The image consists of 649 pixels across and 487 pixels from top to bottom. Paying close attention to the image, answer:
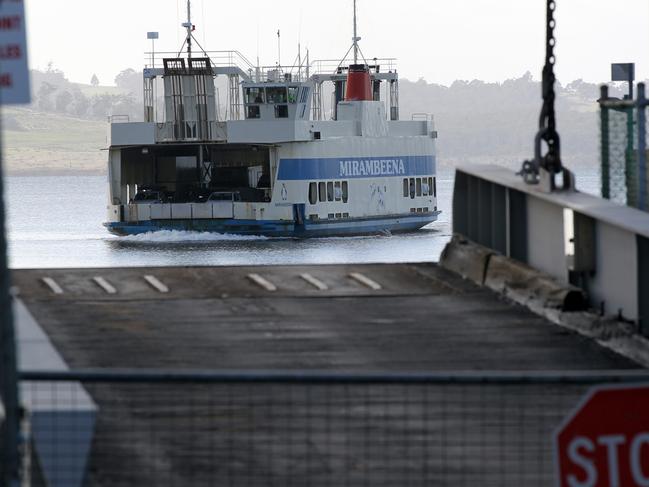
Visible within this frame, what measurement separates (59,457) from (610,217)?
6.09m

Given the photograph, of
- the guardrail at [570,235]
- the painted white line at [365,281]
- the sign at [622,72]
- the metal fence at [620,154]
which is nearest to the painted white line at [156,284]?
the painted white line at [365,281]

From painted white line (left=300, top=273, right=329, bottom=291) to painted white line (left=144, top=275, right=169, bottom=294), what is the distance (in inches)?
54.3

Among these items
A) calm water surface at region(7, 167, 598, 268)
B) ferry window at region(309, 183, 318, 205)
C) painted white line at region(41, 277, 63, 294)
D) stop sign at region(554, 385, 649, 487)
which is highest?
stop sign at region(554, 385, 649, 487)

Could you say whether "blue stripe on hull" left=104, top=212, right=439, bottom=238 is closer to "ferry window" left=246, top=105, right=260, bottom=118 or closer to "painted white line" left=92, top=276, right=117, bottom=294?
"ferry window" left=246, top=105, right=260, bottom=118

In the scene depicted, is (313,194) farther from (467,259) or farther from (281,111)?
(467,259)

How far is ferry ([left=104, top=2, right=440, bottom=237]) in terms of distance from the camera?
65.5 metres

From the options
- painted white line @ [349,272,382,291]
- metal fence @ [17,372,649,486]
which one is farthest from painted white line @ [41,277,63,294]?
metal fence @ [17,372,649,486]

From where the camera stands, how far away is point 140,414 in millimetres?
9477

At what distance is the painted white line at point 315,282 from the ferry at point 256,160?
1920 inches

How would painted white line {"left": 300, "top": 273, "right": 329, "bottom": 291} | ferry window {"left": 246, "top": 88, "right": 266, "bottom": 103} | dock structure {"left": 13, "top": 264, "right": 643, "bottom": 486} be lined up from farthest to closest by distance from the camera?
ferry window {"left": 246, "top": 88, "right": 266, "bottom": 103} → painted white line {"left": 300, "top": 273, "right": 329, "bottom": 291} → dock structure {"left": 13, "top": 264, "right": 643, "bottom": 486}

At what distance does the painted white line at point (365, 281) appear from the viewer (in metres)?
15.4

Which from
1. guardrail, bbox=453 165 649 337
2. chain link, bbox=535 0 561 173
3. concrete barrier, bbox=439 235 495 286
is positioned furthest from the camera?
concrete barrier, bbox=439 235 495 286

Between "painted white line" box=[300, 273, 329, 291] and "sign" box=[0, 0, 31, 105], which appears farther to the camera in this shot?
"painted white line" box=[300, 273, 329, 291]

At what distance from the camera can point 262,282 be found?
51.1 ft
